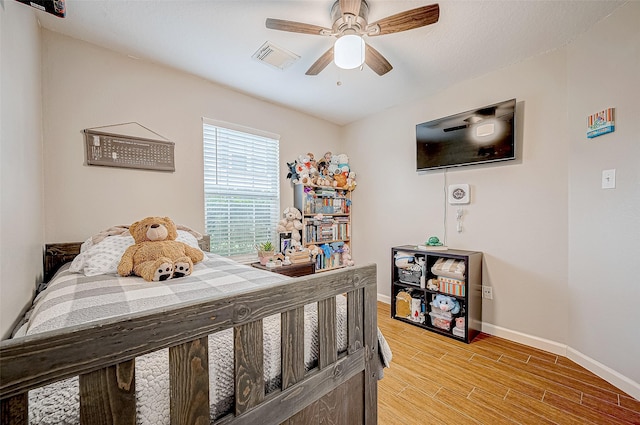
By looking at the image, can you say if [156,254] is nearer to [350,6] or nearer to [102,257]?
[102,257]

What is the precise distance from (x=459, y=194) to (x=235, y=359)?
8.42 feet

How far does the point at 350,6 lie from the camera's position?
1.42m

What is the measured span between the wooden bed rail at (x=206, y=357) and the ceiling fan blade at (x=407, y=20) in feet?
4.58

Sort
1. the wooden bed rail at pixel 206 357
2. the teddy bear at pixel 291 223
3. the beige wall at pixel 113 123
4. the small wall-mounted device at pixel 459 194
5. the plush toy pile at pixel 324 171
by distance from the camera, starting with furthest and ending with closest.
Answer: the plush toy pile at pixel 324 171 → the teddy bear at pixel 291 223 → the small wall-mounted device at pixel 459 194 → the beige wall at pixel 113 123 → the wooden bed rail at pixel 206 357

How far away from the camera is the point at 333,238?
349 centimetres

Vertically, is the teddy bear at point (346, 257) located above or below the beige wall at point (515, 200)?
below

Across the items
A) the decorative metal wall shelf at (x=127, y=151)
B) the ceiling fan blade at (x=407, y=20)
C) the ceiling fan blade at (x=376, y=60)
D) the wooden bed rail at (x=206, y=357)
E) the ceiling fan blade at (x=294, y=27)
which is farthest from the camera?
the decorative metal wall shelf at (x=127, y=151)

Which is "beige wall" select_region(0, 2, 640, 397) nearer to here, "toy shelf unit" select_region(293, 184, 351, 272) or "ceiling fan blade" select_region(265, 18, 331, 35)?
"toy shelf unit" select_region(293, 184, 351, 272)

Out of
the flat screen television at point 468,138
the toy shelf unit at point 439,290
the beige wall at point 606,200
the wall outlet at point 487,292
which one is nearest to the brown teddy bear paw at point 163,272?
the toy shelf unit at point 439,290

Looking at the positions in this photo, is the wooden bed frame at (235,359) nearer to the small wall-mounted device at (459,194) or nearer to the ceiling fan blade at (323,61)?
the ceiling fan blade at (323,61)

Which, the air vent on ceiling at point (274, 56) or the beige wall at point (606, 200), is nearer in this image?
the beige wall at point (606, 200)

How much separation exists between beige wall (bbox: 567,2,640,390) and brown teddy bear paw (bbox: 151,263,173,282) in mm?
2802

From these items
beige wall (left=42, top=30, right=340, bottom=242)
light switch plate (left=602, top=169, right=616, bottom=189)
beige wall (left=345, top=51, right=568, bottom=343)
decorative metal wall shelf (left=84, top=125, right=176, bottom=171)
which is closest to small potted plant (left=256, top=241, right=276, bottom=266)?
beige wall (left=42, top=30, right=340, bottom=242)

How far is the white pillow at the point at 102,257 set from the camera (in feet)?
4.99
